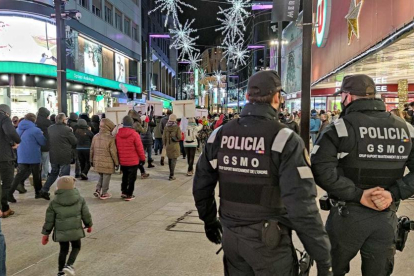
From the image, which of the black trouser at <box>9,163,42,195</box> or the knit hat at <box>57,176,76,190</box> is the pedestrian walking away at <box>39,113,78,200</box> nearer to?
the black trouser at <box>9,163,42,195</box>

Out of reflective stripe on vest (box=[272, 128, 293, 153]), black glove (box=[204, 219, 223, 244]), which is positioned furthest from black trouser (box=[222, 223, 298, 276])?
reflective stripe on vest (box=[272, 128, 293, 153])

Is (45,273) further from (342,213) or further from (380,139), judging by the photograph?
(380,139)

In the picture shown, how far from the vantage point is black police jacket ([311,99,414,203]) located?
Answer: 9.58 ft

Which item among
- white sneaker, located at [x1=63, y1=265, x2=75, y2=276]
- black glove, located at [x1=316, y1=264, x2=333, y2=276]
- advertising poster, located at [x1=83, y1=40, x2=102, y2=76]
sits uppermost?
advertising poster, located at [x1=83, y1=40, x2=102, y2=76]

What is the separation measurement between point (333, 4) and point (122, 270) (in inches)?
704

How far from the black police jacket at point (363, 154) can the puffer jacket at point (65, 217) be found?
2782mm

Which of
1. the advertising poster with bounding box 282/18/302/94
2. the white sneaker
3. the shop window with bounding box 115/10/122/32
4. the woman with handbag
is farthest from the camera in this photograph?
the shop window with bounding box 115/10/122/32

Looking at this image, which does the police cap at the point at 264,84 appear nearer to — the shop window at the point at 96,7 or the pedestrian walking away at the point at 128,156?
the pedestrian walking away at the point at 128,156

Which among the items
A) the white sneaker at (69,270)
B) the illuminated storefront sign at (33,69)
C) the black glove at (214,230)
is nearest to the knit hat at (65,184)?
the white sneaker at (69,270)

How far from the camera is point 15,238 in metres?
5.57

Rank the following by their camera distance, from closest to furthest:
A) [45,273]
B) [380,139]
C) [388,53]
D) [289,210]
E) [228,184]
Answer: [289,210] → [228,184] → [380,139] → [45,273] → [388,53]

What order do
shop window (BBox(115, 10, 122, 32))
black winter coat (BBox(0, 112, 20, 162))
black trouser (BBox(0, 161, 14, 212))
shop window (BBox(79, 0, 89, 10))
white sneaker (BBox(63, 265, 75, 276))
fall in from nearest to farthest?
white sneaker (BBox(63, 265, 75, 276))
black winter coat (BBox(0, 112, 20, 162))
black trouser (BBox(0, 161, 14, 212))
shop window (BBox(79, 0, 89, 10))
shop window (BBox(115, 10, 122, 32))

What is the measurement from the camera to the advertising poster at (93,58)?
25.8m

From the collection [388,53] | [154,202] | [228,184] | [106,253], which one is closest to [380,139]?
[228,184]
